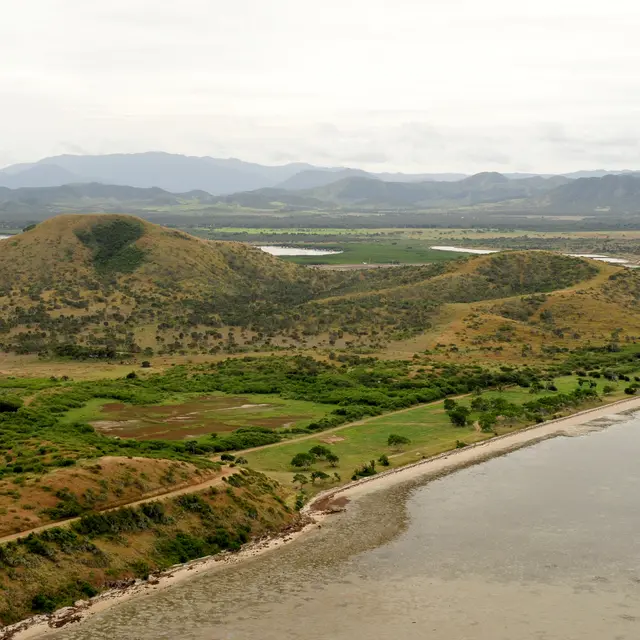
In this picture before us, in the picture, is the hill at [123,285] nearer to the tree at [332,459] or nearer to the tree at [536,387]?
the tree at [536,387]

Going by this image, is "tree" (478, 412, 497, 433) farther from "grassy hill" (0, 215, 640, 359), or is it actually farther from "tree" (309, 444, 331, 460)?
"grassy hill" (0, 215, 640, 359)

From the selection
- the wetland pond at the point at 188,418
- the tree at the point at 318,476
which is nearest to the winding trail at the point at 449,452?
the tree at the point at 318,476

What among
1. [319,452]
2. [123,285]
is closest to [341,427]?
[319,452]

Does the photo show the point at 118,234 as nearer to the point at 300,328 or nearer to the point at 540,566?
the point at 300,328

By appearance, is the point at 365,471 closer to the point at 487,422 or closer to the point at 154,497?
the point at 154,497

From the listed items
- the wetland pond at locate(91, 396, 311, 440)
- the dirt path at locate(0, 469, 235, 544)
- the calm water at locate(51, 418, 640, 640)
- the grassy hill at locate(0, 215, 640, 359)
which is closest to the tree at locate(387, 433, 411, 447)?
the calm water at locate(51, 418, 640, 640)

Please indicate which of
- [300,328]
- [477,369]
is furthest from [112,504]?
[300,328]

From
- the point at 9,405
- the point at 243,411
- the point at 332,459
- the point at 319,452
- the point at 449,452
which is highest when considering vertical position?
the point at 9,405
